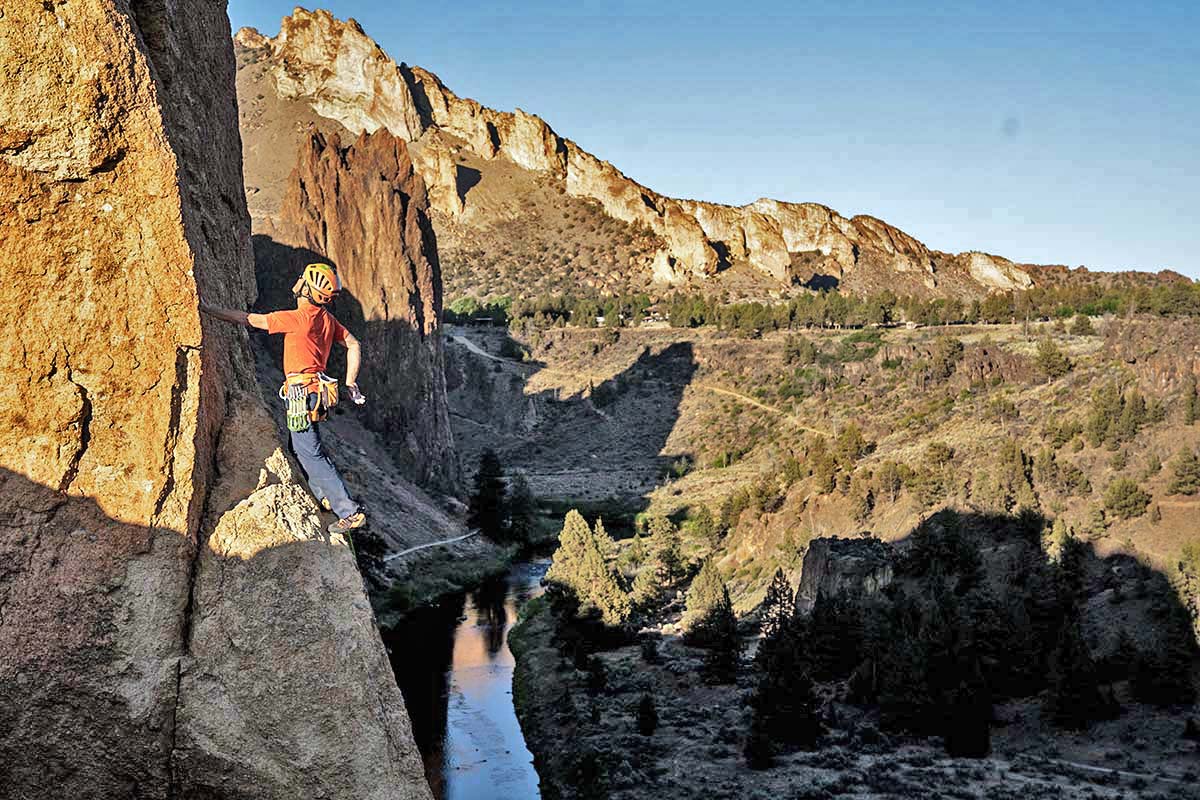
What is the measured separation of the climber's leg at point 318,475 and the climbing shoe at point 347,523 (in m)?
0.09

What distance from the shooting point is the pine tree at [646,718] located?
34.4m

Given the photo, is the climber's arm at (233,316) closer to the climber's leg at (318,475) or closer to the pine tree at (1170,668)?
the climber's leg at (318,475)

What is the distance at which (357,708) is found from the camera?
7816 mm

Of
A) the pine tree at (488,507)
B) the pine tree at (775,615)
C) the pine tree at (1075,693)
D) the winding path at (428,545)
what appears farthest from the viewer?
the pine tree at (488,507)

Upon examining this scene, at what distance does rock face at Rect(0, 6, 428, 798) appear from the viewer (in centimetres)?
721

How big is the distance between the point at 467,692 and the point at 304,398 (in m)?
35.2

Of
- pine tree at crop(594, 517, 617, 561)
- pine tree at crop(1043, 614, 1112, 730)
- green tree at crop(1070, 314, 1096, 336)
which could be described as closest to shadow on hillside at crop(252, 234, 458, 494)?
pine tree at crop(594, 517, 617, 561)

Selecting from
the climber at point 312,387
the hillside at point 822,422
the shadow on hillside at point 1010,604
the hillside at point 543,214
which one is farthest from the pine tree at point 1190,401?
the hillside at point 543,214

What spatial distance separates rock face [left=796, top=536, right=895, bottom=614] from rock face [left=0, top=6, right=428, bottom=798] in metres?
33.3

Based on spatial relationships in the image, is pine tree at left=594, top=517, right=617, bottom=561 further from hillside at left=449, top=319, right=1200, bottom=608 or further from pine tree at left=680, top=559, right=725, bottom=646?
pine tree at left=680, top=559, right=725, bottom=646

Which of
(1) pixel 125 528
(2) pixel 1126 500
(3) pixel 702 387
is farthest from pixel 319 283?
(3) pixel 702 387

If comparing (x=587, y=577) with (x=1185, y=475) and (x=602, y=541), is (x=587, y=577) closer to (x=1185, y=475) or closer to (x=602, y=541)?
(x=602, y=541)

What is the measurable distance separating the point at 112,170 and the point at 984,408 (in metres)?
60.6

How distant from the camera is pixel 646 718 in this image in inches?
1363
